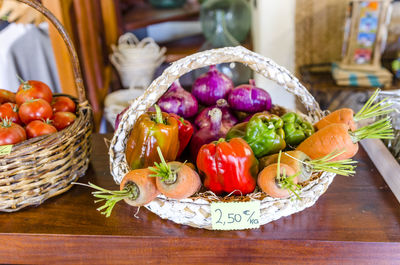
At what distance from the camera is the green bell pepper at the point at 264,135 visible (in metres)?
0.82

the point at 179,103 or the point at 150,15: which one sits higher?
the point at 179,103

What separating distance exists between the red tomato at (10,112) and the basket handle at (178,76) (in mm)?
267

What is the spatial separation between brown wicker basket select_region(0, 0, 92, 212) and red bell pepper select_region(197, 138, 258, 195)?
1.07ft

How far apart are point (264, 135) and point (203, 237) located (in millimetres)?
249

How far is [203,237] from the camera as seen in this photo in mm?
789

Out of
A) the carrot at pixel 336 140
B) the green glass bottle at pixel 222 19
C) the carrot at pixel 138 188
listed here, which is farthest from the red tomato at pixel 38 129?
the green glass bottle at pixel 222 19

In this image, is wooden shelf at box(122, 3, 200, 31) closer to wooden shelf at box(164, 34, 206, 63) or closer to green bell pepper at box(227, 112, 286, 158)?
wooden shelf at box(164, 34, 206, 63)

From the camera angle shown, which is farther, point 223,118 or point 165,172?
point 223,118

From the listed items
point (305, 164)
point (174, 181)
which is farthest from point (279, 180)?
point (174, 181)

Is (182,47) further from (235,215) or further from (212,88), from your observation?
(235,215)

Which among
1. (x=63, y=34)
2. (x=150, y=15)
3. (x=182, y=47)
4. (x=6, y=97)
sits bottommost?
(x=182, y=47)

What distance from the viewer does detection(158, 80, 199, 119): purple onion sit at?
101cm

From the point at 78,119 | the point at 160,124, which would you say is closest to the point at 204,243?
the point at 160,124

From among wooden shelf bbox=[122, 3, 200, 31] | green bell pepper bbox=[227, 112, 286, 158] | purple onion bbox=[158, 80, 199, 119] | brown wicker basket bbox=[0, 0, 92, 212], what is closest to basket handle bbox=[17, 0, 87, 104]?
brown wicker basket bbox=[0, 0, 92, 212]
